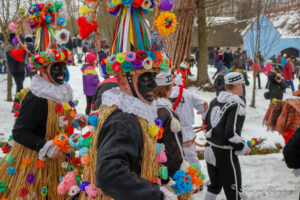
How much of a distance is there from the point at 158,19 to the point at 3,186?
7.31 ft

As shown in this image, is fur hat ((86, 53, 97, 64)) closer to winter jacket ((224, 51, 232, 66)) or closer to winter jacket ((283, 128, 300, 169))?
winter jacket ((283, 128, 300, 169))

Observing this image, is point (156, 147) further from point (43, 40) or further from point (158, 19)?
point (43, 40)

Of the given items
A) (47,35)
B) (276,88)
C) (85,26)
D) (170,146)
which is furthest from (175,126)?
(276,88)

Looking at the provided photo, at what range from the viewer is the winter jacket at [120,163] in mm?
1403

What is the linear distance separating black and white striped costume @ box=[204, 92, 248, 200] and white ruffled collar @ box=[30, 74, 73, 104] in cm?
201

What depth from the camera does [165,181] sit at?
2055 millimetres

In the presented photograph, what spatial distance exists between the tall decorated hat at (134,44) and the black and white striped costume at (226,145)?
1.81 m

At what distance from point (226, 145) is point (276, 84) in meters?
6.53

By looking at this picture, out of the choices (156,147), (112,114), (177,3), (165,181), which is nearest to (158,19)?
(112,114)

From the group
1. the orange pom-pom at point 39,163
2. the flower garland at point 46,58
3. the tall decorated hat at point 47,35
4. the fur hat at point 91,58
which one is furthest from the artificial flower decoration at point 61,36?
the fur hat at point 91,58

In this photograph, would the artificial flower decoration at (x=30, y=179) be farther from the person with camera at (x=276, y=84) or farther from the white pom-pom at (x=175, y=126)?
the person with camera at (x=276, y=84)

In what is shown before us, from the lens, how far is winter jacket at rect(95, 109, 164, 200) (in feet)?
4.60

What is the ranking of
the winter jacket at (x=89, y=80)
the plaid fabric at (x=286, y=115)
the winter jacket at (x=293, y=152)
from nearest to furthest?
the winter jacket at (x=293, y=152) < the plaid fabric at (x=286, y=115) < the winter jacket at (x=89, y=80)

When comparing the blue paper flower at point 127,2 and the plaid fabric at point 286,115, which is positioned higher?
the blue paper flower at point 127,2
